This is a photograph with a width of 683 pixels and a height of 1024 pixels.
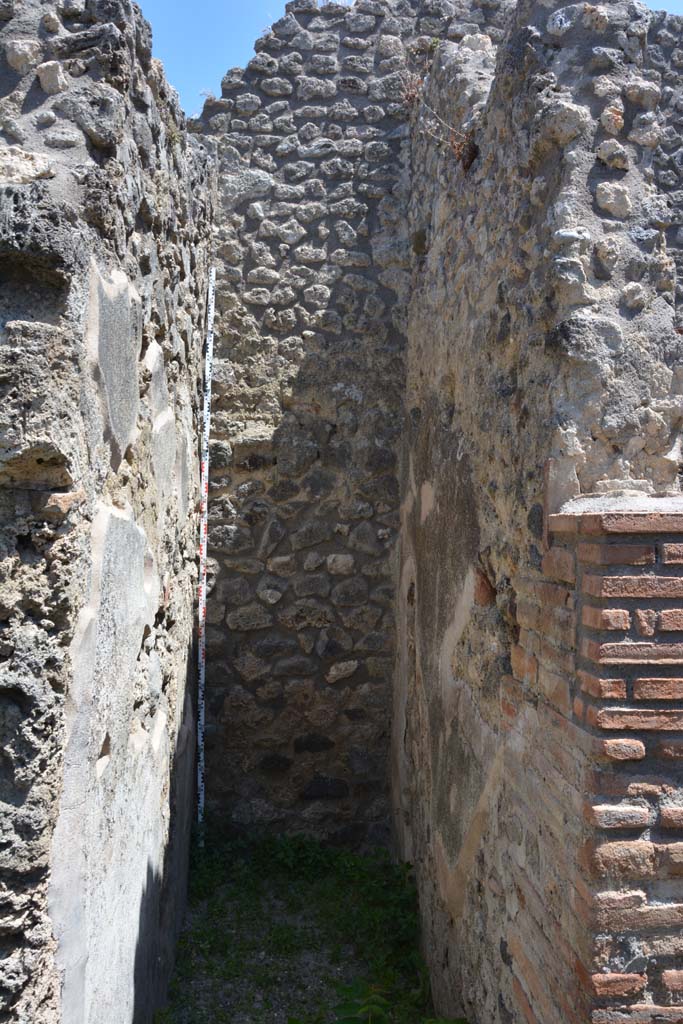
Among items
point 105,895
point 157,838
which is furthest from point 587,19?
point 157,838

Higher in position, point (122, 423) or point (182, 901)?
point (122, 423)

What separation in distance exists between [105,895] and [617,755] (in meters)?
1.27

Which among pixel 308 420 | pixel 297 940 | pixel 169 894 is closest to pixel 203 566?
pixel 308 420

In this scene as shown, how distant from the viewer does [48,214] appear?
1763mm

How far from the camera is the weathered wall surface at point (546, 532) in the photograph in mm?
1825

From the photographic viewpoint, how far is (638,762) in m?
1.83

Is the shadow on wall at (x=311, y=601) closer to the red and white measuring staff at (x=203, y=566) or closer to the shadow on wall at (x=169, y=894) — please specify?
the red and white measuring staff at (x=203, y=566)

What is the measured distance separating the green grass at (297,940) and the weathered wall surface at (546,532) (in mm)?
348

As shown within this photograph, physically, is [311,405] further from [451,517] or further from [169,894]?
[169,894]

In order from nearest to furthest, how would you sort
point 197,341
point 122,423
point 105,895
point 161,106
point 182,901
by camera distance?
1. point 105,895
2. point 122,423
3. point 161,106
4. point 182,901
5. point 197,341

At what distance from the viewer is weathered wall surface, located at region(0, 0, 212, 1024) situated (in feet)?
5.43

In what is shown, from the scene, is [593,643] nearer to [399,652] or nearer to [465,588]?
[465,588]

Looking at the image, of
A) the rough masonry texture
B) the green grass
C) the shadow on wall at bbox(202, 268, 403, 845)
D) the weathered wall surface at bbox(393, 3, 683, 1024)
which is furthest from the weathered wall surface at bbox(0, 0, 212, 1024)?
the shadow on wall at bbox(202, 268, 403, 845)

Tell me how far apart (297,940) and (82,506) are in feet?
8.78
